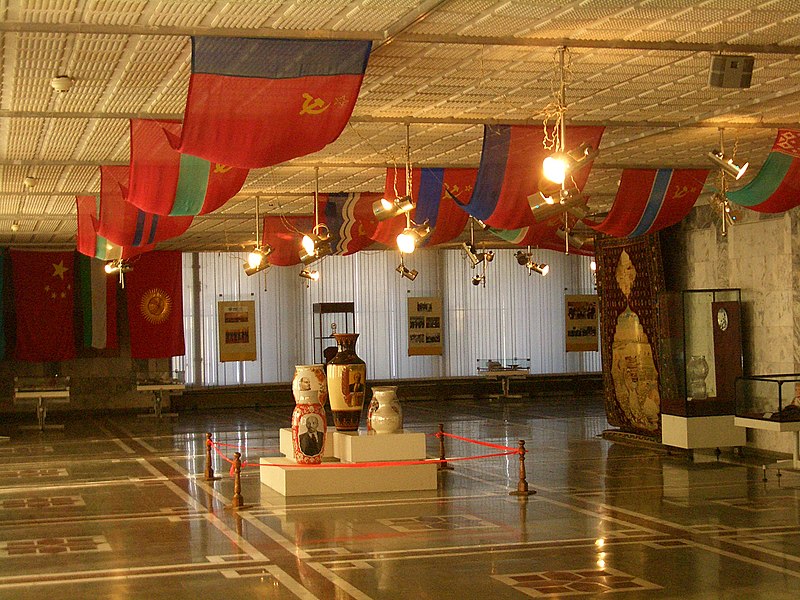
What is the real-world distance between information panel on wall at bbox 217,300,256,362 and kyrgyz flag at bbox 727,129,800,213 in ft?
52.7

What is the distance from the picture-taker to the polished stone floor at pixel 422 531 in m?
7.79

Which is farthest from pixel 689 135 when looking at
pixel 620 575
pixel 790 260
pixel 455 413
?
pixel 455 413

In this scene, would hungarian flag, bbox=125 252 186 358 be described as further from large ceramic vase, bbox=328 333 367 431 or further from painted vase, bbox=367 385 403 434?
painted vase, bbox=367 385 403 434

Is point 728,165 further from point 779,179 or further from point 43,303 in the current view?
point 43,303

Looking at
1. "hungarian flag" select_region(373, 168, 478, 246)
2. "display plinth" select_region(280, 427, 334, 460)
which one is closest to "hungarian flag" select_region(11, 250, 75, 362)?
"display plinth" select_region(280, 427, 334, 460)

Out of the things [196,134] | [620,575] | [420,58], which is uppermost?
[420,58]

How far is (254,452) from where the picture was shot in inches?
655

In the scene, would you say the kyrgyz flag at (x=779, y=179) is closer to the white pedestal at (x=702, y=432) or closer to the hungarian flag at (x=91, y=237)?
the white pedestal at (x=702, y=432)

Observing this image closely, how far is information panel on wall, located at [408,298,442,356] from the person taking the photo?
2761 cm

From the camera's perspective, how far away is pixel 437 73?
8.73 meters

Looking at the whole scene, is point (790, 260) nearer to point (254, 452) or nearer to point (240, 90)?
point (254, 452)

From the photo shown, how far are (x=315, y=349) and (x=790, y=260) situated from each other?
14073 millimetres

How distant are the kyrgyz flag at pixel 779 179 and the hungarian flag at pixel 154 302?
15364mm

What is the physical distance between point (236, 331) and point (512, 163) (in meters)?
16.6
